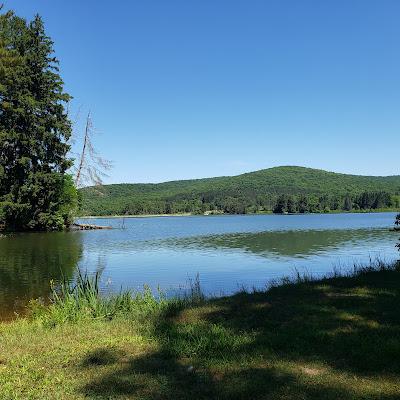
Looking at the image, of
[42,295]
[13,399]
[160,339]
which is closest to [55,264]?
[42,295]

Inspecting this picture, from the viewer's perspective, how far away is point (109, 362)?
257 inches

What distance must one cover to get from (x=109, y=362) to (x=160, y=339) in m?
1.20

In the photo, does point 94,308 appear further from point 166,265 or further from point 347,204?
point 347,204

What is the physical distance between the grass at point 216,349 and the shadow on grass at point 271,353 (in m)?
0.01

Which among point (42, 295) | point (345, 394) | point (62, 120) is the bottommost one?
point (42, 295)

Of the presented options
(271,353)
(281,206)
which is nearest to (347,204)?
(281,206)

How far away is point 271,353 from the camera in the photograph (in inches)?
253

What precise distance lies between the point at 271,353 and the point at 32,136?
48.7 meters

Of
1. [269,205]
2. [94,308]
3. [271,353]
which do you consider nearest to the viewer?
[271,353]

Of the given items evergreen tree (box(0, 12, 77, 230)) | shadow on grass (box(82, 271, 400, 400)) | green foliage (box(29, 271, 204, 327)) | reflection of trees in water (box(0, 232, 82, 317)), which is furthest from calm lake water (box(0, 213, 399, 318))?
evergreen tree (box(0, 12, 77, 230))

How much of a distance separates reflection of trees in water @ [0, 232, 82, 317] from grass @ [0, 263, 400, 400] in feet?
14.8

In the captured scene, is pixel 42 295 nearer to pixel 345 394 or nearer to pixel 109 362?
pixel 109 362

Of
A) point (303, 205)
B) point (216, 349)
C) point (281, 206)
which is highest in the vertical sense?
point (303, 205)

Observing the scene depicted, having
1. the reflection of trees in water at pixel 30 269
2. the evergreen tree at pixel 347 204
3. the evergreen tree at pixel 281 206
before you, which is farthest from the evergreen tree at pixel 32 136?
the evergreen tree at pixel 347 204
